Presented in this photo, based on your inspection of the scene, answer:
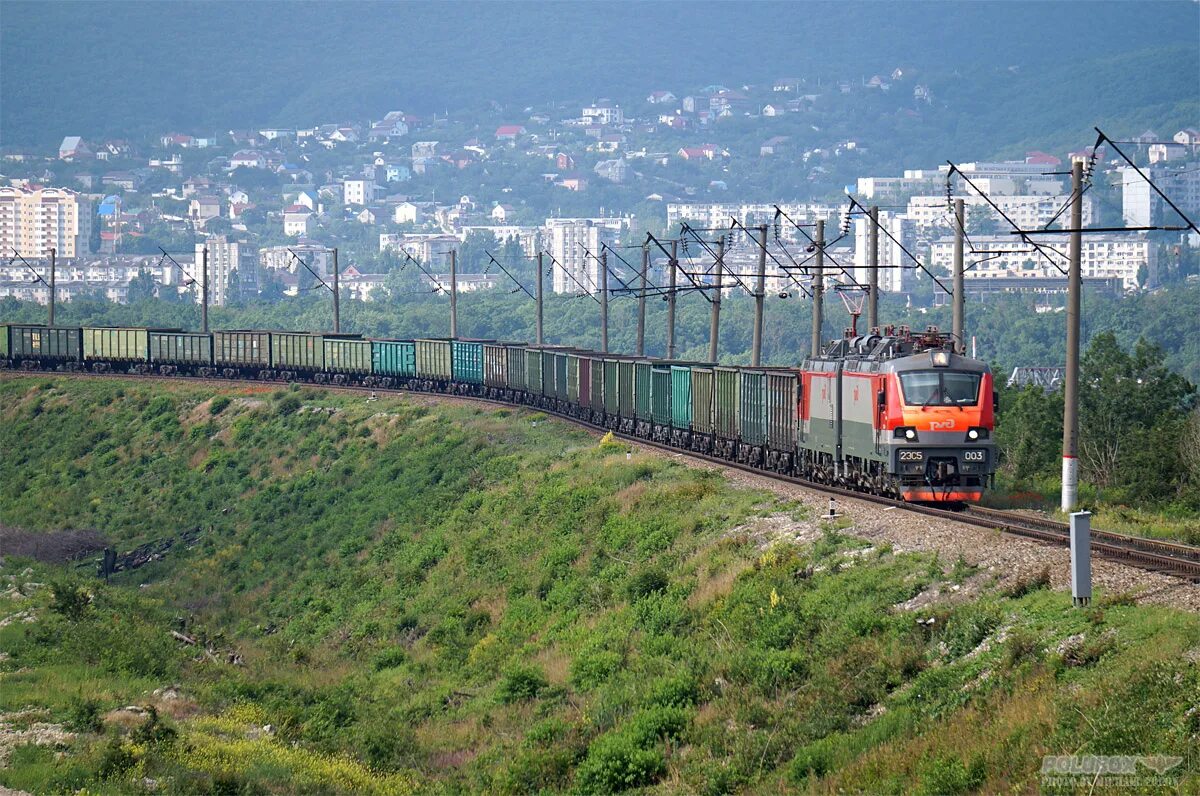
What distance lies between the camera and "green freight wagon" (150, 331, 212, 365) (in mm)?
101062

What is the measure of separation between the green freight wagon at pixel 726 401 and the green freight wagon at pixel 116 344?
2389 inches

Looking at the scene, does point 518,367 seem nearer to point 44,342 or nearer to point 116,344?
point 116,344

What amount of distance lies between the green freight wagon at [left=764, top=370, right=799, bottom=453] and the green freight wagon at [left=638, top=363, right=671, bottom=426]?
11063 mm

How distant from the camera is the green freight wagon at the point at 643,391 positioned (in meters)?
58.5

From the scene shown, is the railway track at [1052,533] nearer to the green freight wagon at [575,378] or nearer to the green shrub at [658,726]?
the green shrub at [658,726]

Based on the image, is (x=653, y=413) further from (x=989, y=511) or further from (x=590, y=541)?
(x=989, y=511)

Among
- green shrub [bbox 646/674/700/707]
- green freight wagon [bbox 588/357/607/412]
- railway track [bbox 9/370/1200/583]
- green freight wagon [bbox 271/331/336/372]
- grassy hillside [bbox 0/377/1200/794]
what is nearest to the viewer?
grassy hillside [bbox 0/377/1200/794]

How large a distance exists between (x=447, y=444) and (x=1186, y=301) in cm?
14574

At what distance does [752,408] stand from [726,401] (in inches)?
112

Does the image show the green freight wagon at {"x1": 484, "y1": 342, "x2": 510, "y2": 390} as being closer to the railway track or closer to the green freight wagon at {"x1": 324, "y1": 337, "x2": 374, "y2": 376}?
the green freight wagon at {"x1": 324, "y1": 337, "x2": 374, "y2": 376}

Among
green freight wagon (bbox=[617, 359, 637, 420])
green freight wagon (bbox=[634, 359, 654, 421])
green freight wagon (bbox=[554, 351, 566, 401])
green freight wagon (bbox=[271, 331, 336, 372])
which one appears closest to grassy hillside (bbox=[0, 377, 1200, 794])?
green freight wagon (bbox=[634, 359, 654, 421])

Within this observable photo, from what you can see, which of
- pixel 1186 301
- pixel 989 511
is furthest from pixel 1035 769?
pixel 1186 301

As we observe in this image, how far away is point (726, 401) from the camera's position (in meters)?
49.8

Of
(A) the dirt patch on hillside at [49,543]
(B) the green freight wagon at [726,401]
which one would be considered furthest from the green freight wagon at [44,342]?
(B) the green freight wagon at [726,401]
